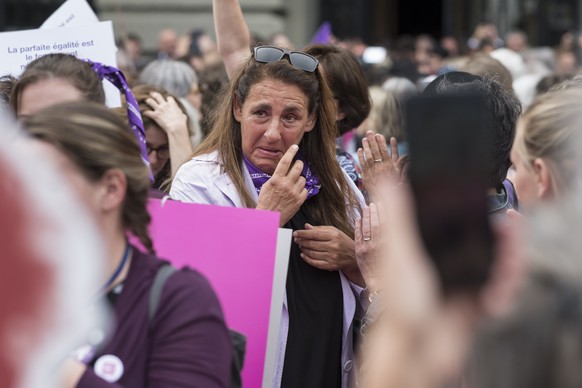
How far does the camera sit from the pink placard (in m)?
2.73

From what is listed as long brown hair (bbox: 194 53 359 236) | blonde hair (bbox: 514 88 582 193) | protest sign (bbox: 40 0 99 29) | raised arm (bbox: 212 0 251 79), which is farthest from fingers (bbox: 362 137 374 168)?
protest sign (bbox: 40 0 99 29)

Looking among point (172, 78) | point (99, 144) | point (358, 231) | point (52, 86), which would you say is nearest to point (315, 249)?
point (358, 231)

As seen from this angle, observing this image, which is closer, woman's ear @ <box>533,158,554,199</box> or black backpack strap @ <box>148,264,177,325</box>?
black backpack strap @ <box>148,264,177,325</box>

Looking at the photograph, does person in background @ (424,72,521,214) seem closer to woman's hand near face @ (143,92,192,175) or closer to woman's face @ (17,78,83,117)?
woman's face @ (17,78,83,117)

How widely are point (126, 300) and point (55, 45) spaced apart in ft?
6.41

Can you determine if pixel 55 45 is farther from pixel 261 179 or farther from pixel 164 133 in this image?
pixel 261 179

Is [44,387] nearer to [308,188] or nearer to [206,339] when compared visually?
[206,339]

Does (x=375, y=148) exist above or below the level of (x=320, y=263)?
above

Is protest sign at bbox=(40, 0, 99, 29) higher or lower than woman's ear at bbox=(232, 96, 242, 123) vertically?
higher

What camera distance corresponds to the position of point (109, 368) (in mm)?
2234

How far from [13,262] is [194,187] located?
1368 millimetres

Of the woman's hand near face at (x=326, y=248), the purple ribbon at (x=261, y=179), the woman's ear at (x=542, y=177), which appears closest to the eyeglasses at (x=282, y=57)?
the purple ribbon at (x=261, y=179)

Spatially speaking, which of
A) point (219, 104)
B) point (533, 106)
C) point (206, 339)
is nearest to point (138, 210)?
point (206, 339)

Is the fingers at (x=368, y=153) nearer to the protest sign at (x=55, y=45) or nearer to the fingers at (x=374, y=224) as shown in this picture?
the fingers at (x=374, y=224)
